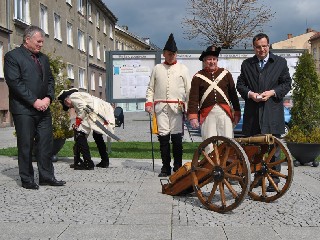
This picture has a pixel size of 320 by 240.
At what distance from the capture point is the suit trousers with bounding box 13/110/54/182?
6.62m

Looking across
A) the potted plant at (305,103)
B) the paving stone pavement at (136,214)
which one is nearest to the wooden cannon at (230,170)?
the paving stone pavement at (136,214)

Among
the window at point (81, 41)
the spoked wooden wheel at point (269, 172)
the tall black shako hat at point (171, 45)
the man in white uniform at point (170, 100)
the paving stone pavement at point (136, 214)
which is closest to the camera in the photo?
the paving stone pavement at point (136, 214)

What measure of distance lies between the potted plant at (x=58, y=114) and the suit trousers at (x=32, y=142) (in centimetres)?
267

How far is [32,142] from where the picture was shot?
6723 millimetres

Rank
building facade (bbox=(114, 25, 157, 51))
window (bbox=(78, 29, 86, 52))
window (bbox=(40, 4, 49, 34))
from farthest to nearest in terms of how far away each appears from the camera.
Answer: building facade (bbox=(114, 25, 157, 51)), window (bbox=(78, 29, 86, 52)), window (bbox=(40, 4, 49, 34))

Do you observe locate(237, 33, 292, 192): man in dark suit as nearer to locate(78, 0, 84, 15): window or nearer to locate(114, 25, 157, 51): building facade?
locate(78, 0, 84, 15): window

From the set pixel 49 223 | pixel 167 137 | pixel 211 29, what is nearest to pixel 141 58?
pixel 167 137

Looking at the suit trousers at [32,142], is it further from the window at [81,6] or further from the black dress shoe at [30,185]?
the window at [81,6]

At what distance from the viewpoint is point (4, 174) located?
794 cm

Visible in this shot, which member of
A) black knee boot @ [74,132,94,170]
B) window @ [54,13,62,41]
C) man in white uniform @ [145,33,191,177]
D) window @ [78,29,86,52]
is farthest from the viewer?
window @ [78,29,86,52]

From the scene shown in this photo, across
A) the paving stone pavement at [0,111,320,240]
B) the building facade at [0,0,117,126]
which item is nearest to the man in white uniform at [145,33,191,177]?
the paving stone pavement at [0,111,320,240]

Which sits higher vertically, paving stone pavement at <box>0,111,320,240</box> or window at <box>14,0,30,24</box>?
window at <box>14,0,30,24</box>

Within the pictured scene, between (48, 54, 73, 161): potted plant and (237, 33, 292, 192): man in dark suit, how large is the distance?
424 cm

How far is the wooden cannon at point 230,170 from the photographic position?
197 inches
